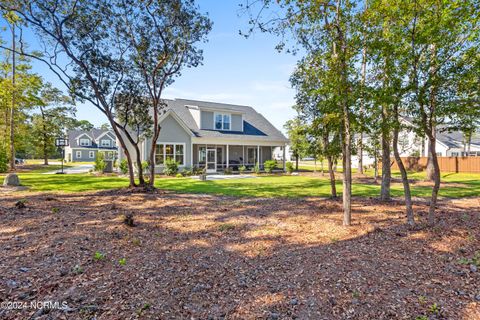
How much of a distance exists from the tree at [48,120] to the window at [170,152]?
2098cm

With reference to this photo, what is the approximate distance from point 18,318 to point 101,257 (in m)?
1.49

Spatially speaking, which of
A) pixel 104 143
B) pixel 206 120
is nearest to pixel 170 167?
pixel 206 120

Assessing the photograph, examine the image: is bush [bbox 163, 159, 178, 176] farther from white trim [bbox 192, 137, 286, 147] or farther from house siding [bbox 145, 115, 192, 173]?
white trim [bbox 192, 137, 286, 147]

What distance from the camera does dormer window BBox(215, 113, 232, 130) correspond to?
22997mm

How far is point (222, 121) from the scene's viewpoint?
76.2 ft

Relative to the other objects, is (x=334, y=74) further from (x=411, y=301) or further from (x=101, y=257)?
(x=101, y=257)

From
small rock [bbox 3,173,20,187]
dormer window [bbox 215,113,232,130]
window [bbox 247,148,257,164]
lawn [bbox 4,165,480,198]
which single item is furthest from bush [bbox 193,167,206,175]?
small rock [bbox 3,173,20,187]

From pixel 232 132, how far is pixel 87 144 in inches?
1714

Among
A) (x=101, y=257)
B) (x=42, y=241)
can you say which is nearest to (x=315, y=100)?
(x=101, y=257)

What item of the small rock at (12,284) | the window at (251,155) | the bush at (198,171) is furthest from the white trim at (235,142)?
the small rock at (12,284)

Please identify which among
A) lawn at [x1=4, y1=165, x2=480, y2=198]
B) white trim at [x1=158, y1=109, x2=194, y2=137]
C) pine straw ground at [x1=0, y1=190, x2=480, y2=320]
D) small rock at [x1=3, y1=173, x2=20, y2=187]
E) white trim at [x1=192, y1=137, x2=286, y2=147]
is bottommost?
pine straw ground at [x1=0, y1=190, x2=480, y2=320]

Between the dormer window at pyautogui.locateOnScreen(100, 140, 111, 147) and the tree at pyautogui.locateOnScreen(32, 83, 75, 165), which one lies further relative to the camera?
the dormer window at pyautogui.locateOnScreen(100, 140, 111, 147)

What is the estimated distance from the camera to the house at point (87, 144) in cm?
5219

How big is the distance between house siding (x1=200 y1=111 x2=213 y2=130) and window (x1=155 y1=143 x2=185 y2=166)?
3.11 meters
